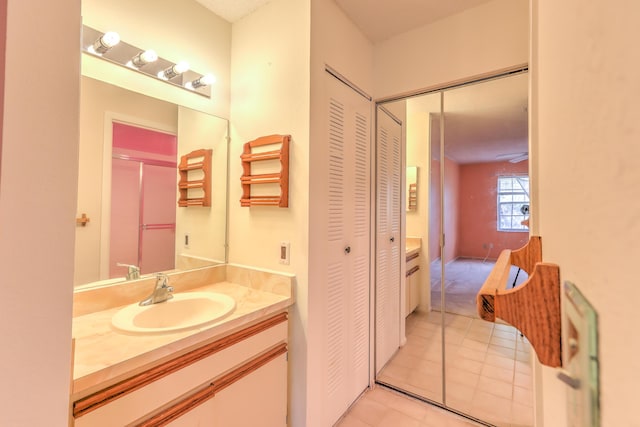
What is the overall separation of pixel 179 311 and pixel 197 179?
80cm

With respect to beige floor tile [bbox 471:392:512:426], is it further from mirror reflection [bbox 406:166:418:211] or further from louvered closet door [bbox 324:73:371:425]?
mirror reflection [bbox 406:166:418:211]

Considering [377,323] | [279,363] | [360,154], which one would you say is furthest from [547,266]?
[377,323]

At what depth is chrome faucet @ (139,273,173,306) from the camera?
139 centimetres

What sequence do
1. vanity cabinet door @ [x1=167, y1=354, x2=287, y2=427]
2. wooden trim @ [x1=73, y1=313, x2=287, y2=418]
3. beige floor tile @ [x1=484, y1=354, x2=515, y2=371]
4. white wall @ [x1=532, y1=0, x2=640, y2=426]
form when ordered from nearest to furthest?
white wall @ [x1=532, y1=0, x2=640, y2=426]
wooden trim @ [x1=73, y1=313, x2=287, y2=418]
vanity cabinet door @ [x1=167, y1=354, x2=287, y2=427]
beige floor tile @ [x1=484, y1=354, x2=515, y2=371]

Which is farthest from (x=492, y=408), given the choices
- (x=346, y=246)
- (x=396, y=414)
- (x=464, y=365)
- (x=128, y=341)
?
(x=128, y=341)

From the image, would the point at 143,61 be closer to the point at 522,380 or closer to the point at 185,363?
the point at 185,363

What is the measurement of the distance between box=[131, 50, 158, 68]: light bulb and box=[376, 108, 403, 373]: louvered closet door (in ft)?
4.93

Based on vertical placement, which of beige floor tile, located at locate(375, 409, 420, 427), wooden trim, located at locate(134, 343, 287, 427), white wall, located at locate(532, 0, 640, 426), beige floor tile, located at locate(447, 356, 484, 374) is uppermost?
white wall, located at locate(532, 0, 640, 426)

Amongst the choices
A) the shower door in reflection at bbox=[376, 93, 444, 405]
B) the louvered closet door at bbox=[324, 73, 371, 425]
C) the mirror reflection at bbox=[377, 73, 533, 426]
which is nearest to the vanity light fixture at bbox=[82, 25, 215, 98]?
the louvered closet door at bbox=[324, 73, 371, 425]

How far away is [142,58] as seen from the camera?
4.69ft

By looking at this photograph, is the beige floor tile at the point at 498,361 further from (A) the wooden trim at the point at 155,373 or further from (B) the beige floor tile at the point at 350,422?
(A) the wooden trim at the point at 155,373

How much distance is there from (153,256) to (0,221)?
120 centimetres

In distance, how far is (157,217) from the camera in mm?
1626

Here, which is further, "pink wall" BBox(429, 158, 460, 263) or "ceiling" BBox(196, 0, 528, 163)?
"pink wall" BBox(429, 158, 460, 263)
